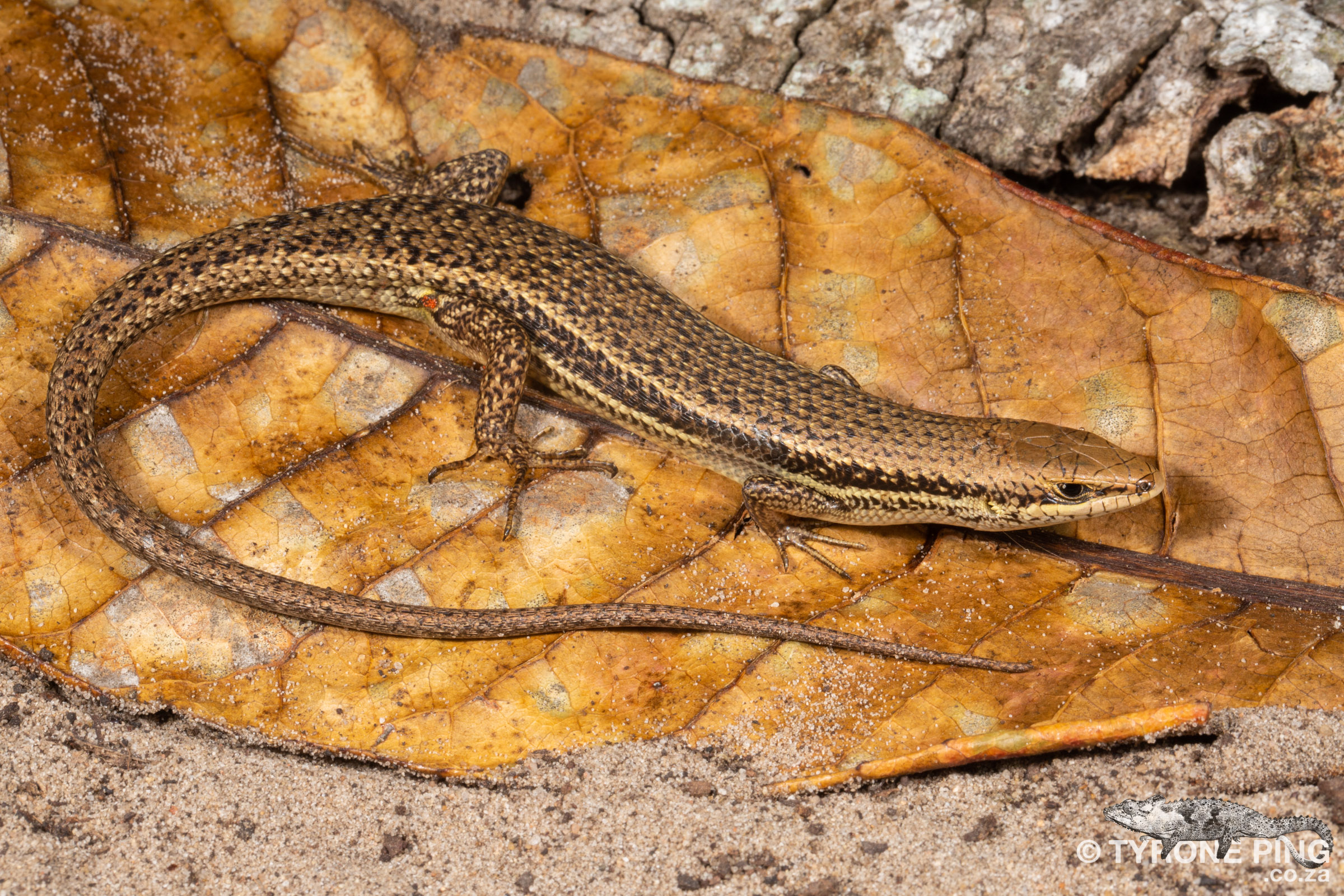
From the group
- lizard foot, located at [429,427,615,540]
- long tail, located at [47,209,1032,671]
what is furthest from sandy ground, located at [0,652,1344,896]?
lizard foot, located at [429,427,615,540]

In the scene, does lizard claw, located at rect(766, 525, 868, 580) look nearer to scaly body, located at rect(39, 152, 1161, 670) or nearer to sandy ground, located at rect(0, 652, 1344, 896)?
scaly body, located at rect(39, 152, 1161, 670)

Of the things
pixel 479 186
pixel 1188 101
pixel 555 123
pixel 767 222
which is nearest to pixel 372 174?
pixel 479 186

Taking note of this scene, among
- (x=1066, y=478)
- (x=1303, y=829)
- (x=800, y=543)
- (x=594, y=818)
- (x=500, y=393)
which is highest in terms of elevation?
(x=500, y=393)

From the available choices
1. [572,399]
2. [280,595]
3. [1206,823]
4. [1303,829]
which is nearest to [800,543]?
→ [572,399]

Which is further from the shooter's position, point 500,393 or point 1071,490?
point 500,393

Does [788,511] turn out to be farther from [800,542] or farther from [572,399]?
[572,399]

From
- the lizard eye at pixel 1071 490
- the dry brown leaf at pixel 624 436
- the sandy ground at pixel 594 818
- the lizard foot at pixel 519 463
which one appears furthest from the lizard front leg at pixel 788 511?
the sandy ground at pixel 594 818
